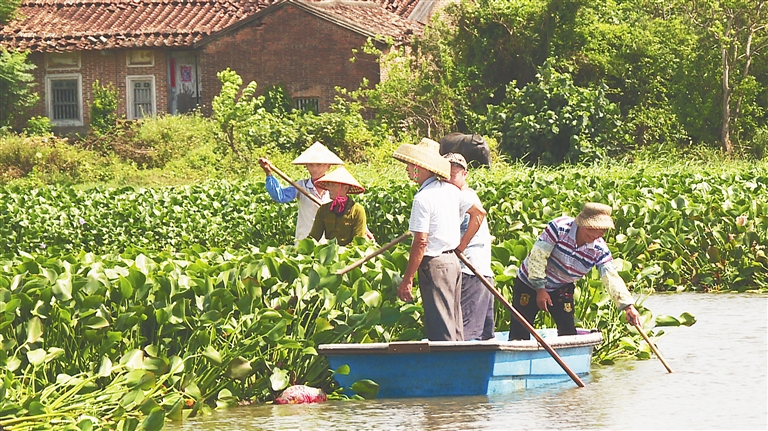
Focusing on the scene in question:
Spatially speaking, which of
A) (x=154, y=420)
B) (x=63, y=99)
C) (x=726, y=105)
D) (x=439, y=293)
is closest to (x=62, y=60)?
(x=63, y=99)

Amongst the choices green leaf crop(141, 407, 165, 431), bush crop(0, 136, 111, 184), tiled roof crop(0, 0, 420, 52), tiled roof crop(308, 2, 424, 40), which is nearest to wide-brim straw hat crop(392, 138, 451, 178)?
green leaf crop(141, 407, 165, 431)

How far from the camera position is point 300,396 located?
8.52 m

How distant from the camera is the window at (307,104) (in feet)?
108

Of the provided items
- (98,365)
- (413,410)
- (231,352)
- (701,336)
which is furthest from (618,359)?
(98,365)

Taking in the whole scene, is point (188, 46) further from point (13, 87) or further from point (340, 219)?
point (340, 219)

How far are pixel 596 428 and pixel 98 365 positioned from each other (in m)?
2.93

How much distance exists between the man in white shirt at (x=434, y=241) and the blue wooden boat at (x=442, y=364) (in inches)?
7.7

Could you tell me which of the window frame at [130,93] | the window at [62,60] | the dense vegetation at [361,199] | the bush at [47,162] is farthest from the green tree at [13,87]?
the bush at [47,162]

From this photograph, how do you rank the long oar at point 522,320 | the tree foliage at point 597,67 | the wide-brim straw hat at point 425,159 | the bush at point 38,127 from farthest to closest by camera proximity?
the bush at point 38,127
the tree foliage at point 597,67
the long oar at point 522,320
the wide-brim straw hat at point 425,159

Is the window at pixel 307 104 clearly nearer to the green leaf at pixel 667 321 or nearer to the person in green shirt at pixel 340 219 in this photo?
the person in green shirt at pixel 340 219

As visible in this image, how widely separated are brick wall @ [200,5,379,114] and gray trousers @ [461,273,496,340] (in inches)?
909

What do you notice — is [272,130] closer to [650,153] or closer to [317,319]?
[650,153]

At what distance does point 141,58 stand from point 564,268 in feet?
91.2

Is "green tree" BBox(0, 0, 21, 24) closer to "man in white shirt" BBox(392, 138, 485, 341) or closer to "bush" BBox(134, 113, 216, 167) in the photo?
"bush" BBox(134, 113, 216, 167)
